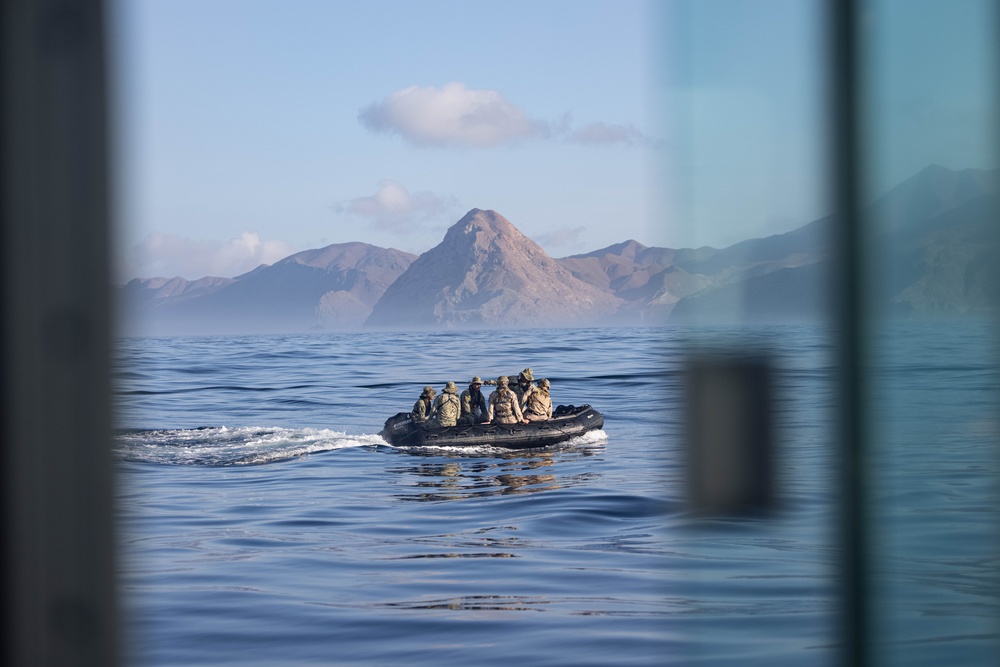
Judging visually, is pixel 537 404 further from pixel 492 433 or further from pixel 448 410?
pixel 448 410

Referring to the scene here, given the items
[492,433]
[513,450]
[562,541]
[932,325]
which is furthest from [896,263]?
[513,450]

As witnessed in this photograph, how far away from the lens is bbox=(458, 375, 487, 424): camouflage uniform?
22.7 metres

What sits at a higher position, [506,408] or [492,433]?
[506,408]

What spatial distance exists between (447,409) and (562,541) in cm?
940

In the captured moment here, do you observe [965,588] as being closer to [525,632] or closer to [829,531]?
[829,531]

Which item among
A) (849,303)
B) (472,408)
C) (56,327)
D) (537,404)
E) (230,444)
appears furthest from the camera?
(230,444)

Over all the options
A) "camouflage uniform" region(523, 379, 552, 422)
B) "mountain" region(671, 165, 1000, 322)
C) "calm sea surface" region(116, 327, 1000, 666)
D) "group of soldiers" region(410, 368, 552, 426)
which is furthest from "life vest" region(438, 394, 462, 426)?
"mountain" region(671, 165, 1000, 322)

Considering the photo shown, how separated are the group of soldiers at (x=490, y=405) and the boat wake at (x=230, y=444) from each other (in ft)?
7.43

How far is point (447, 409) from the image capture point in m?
22.4

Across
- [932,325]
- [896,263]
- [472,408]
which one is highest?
[896,263]

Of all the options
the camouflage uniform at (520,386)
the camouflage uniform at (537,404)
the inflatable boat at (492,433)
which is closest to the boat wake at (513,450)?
the inflatable boat at (492,433)

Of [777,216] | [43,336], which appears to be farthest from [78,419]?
[777,216]

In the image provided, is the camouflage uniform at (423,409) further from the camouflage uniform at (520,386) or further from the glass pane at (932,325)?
the glass pane at (932,325)

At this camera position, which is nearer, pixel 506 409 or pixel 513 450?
pixel 506 409
